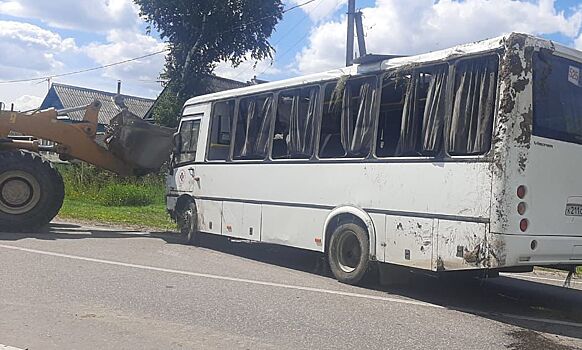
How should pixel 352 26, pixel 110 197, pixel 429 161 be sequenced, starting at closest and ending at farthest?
pixel 429 161 < pixel 352 26 < pixel 110 197

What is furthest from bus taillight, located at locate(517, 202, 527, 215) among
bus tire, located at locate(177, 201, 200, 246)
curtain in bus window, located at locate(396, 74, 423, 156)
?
bus tire, located at locate(177, 201, 200, 246)

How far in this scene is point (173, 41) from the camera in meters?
38.4

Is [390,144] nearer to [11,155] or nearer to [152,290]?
[152,290]

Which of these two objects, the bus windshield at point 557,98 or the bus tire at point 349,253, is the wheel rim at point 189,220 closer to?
the bus tire at point 349,253

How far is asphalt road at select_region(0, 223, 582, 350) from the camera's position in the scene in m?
6.41

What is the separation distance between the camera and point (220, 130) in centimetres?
1259

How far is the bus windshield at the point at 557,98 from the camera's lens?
25.4ft

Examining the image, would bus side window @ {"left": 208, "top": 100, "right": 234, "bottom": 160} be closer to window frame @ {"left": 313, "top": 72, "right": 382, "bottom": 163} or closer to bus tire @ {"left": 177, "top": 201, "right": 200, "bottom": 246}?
bus tire @ {"left": 177, "top": 201, "right": 200, "bottom": 246}

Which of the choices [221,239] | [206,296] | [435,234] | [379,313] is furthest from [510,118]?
[221,239]

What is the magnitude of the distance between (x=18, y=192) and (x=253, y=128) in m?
5.29

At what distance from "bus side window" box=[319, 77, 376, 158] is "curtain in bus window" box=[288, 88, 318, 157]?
0.25 metres

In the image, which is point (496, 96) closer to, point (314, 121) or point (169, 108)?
point (314, 121)

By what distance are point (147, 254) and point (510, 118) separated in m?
6.66

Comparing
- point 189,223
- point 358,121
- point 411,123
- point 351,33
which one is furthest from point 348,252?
point 351,33
